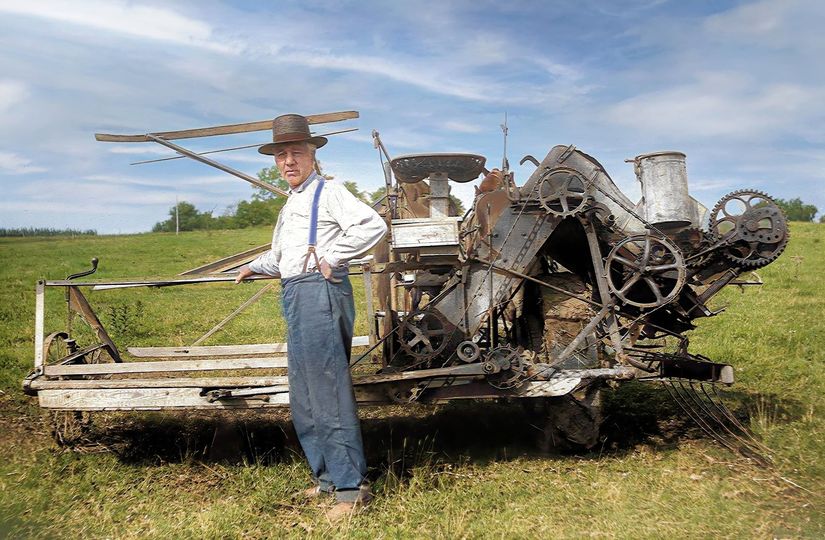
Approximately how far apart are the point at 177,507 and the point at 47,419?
273 cm

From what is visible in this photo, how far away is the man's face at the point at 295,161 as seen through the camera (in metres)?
4.50

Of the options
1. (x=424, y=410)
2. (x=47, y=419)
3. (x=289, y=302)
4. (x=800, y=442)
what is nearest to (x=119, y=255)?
(x=47, y=419)

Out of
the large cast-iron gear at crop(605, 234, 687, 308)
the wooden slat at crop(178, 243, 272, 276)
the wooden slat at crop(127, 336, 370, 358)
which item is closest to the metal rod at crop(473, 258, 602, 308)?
the large cast-iron gear at crop(605, 234, 687, 308)

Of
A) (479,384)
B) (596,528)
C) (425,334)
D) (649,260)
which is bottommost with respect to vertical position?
(596,528)

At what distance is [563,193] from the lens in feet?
16.4

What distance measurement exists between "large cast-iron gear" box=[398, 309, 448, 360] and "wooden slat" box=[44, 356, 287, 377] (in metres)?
1.29

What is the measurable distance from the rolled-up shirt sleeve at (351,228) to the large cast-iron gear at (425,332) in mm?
961

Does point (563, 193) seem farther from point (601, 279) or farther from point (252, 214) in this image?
point (252, 214)

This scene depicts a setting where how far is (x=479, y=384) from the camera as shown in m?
4.71

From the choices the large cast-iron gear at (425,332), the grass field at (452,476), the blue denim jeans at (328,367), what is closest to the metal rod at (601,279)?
the grass field at (452,476)

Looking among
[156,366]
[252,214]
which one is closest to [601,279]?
[156,366]

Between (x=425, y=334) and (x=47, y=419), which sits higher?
(x=425, y=334)

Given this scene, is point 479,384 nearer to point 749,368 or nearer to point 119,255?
point 749,368

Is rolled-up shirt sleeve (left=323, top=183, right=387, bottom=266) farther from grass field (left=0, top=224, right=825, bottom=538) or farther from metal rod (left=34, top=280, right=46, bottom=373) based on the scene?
metal rod (left=34, top=280, right=46, bottom=373)
